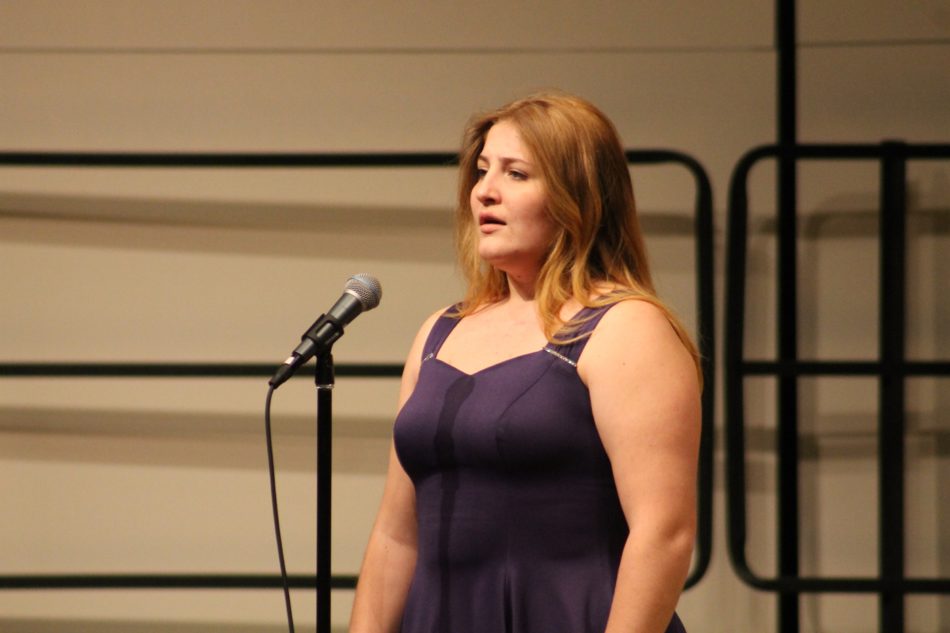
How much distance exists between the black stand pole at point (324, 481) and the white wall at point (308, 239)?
52.7 inches

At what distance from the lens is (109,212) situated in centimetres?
275

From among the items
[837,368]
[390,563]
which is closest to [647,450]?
[390,563]

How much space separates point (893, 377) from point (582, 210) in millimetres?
1429

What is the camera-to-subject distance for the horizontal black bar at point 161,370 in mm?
2592

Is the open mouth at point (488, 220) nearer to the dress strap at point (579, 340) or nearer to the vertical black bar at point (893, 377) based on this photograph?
the dress strap at point (579, 340)

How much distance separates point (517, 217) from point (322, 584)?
545 mm

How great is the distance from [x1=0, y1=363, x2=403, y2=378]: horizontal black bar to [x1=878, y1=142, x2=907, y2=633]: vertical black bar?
1.16 meters

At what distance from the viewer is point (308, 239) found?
9.05 ft

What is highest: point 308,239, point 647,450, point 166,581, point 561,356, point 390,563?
point 308,239

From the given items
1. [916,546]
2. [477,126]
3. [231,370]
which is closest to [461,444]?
[477,126]

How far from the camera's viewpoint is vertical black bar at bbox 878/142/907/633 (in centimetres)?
263

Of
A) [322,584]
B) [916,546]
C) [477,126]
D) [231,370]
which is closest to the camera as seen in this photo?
[322,584]

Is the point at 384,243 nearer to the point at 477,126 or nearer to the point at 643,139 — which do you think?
the point at 643,139

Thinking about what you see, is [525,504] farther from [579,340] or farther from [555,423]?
[579,340]
